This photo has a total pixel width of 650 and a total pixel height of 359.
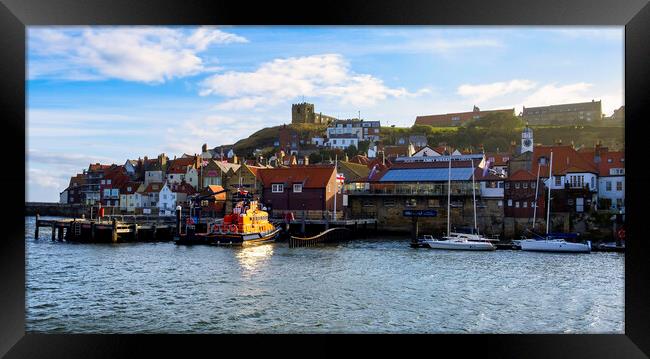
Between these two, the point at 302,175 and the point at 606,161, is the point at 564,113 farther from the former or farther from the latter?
the point at 302,175

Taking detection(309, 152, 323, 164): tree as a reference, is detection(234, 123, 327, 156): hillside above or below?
above

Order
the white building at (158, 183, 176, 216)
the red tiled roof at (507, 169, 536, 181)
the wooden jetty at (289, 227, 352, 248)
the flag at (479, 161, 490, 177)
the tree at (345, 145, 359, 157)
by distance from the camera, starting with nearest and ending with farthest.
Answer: the wooden jetty at (289, 227, 352, 248), the red tiled roof at (507, 169, 536, 181), the flag at (479, 161, 490, 177), the white building at (158, 183, 176, 216), the tree at (345, 145, 359, 157)

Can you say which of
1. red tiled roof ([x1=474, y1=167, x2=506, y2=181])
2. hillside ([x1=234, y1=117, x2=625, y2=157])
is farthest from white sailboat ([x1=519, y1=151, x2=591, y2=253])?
hillside ([x1=234, y1=117, x2=625, y2=157])

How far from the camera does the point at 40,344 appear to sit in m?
6.81

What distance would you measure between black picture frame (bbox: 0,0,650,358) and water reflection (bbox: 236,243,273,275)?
8.83 meters

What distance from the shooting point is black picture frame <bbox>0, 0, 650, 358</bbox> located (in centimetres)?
656

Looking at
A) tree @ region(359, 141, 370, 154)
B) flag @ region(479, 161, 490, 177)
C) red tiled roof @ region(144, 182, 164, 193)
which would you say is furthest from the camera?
tree @ region(359, 141, 370, 154)

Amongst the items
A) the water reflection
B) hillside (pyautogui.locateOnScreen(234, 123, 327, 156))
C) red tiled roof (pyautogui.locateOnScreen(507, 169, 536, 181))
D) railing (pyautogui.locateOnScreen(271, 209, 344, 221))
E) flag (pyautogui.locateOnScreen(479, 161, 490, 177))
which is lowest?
the water reflection

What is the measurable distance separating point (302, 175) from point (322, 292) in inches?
795

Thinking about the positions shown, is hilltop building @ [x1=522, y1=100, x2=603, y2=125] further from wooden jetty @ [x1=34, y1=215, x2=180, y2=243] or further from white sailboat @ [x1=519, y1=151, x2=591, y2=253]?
wooden jetty @ [x1=34, y1=215, x2=180, y2=243]

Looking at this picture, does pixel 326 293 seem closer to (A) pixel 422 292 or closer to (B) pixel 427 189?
(A) pixel 422 292

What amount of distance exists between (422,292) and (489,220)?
56.6 feet

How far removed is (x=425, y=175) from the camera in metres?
31.2

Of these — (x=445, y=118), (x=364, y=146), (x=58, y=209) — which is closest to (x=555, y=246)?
(x=364, y=146)
